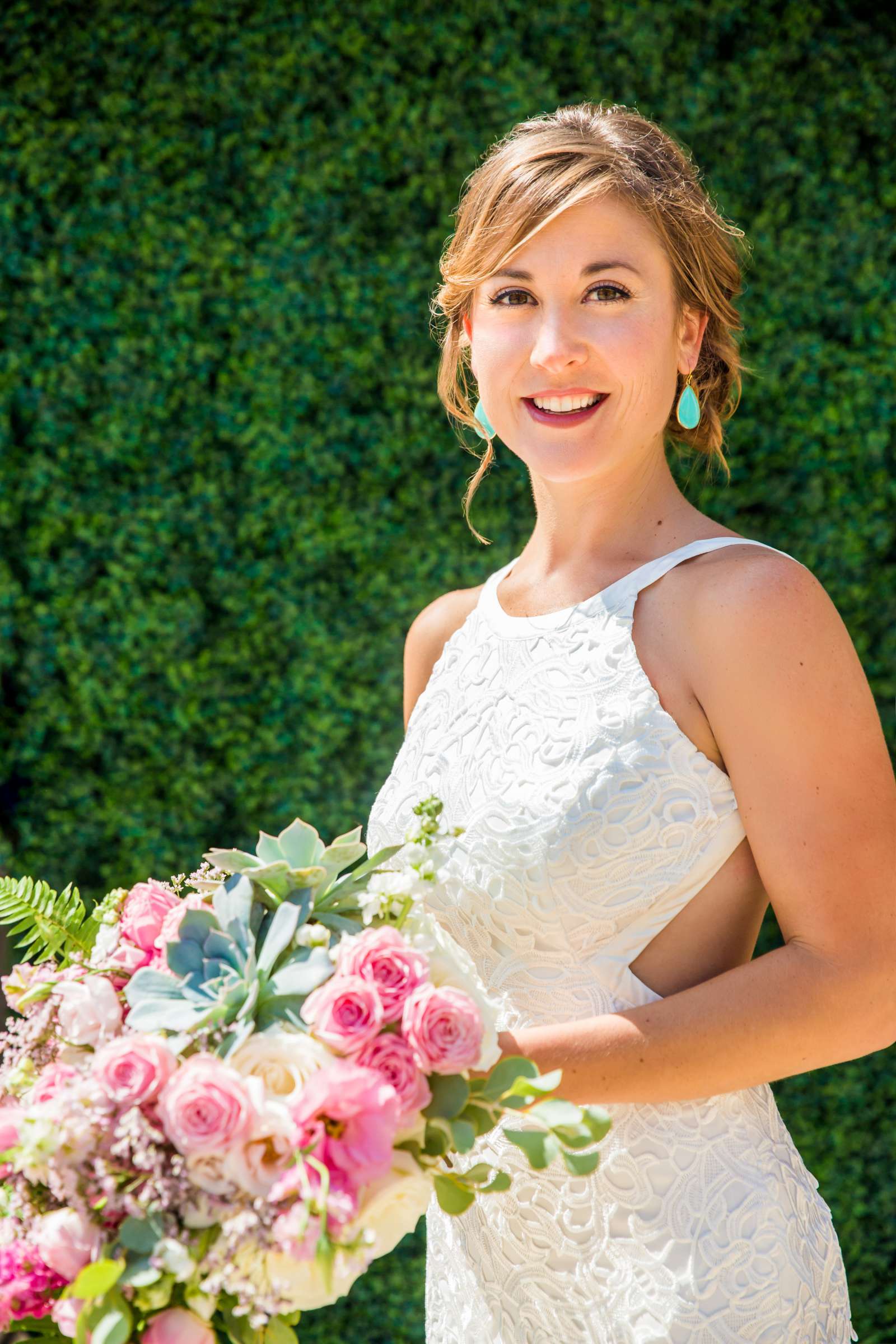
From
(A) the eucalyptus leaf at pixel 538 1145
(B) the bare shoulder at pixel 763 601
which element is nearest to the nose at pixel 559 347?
(B) the bare shoulder at pixel 763 601

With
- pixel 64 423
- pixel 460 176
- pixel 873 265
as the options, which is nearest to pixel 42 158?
pixel 64 423

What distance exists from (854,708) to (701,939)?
43 centimetres

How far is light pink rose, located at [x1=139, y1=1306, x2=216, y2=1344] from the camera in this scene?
1.26 metres

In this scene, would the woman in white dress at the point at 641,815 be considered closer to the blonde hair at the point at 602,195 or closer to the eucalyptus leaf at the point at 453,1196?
the blonde hair at the point at 602,195

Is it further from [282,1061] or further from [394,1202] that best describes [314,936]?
[394,1202]

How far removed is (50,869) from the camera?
3576 millimetres

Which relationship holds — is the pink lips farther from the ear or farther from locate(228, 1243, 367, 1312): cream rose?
locate(228, 1243, 367, 1312): cream rose

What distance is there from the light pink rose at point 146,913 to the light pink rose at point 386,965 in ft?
1.04

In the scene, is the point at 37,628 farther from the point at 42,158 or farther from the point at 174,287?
the point at 42,158

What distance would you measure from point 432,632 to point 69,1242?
1467 mm

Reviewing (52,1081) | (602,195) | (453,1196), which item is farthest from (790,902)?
(602,195)

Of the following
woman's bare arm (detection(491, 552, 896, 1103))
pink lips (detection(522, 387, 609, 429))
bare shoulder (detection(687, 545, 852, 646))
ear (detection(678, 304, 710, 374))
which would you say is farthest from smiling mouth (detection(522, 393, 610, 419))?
woman's bare arm (detection(491, 552, 896, 1103))

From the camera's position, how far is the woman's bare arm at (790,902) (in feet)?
5.43

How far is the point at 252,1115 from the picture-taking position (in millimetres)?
1224
